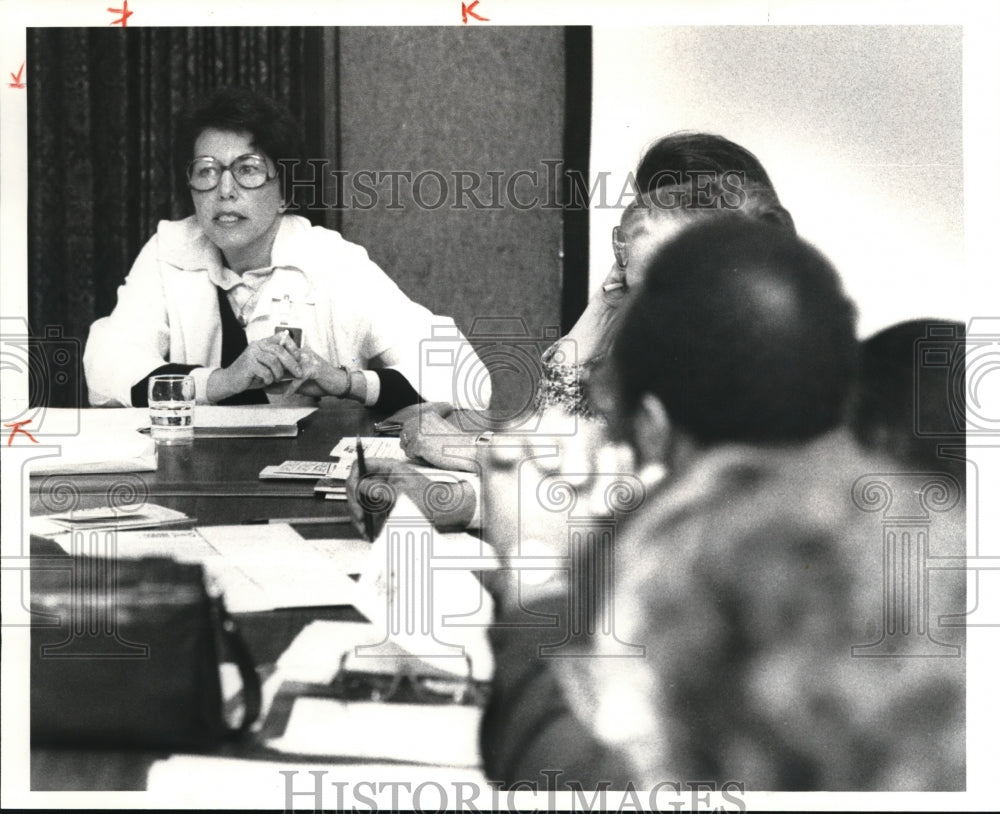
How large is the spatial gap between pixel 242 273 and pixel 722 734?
1447 millimetres

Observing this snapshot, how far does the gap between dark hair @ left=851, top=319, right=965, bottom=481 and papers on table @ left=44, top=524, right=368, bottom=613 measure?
1.21m

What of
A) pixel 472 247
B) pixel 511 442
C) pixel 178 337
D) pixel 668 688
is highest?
pixel 472 247

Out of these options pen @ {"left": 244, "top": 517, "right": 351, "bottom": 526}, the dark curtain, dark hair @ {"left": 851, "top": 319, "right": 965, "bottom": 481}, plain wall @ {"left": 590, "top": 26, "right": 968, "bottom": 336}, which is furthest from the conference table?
dark hair @ {"left": 851, "top": 319, "right": 965, "bottom": 481}

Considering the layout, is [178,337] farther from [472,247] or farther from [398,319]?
[472,247]

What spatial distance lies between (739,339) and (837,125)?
539 millimetres

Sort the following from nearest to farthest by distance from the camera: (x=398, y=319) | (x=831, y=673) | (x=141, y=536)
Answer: (x=141, y=536) → (x=831, y=673) → (x=398, y=319)

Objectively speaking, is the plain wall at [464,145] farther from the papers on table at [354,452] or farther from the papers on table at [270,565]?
the papers on table at [270,565]

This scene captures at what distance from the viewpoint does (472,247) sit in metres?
2.57

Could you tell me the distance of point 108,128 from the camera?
2.54 m

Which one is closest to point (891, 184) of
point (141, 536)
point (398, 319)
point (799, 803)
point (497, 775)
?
point (398, 319)

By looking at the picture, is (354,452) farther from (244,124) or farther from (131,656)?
(244,124)

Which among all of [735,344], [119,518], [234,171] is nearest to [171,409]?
[119,518]

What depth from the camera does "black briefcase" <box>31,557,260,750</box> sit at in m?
2.09

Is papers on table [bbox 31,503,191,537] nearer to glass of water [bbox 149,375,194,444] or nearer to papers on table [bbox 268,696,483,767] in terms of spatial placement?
glass of water [bbox 149,375,194,444]
